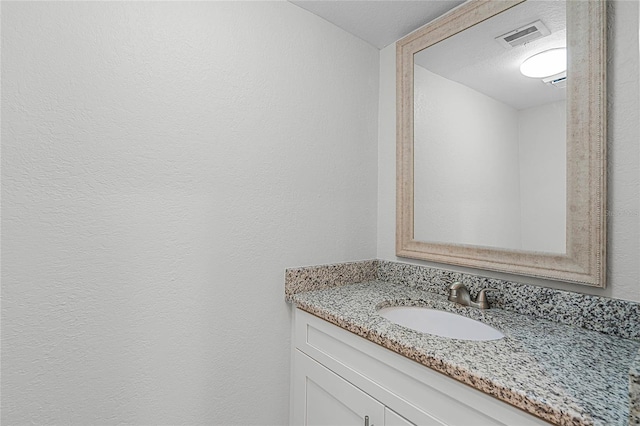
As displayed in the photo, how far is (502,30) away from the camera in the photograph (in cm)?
120

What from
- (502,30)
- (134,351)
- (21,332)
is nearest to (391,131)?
(502,30)

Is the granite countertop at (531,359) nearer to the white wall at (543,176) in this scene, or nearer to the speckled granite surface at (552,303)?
the speckled granite surface at (552,303)

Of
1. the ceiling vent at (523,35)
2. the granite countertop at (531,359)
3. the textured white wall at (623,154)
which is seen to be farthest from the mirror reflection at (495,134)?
the granite countertop at (531,359)

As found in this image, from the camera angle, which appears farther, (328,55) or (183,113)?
(328,55)

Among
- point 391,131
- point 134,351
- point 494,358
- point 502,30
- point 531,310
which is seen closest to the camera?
point 494,358

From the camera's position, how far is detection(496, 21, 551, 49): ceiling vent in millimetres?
1099

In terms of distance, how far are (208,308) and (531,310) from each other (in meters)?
1.15

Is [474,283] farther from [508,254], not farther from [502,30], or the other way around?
[502,30]

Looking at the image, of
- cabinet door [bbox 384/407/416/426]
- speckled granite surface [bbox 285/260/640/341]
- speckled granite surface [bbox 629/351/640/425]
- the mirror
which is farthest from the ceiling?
cabinet door [bbox 384/407/416/426]

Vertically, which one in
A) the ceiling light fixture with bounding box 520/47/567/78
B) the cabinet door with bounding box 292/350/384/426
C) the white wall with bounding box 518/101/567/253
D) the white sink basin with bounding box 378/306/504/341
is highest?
the ceiling light fixture with bounding box 520/47/567/78

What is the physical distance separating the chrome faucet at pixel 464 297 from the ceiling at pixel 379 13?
1.19 meters

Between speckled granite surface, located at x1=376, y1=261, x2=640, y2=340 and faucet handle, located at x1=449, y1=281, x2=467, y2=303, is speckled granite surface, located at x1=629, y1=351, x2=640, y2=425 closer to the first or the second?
speckled granite surface, located at x1=376, y1=261, x2=640, y2=340

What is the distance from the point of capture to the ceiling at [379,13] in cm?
134

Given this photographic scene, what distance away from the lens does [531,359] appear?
2.49ft
